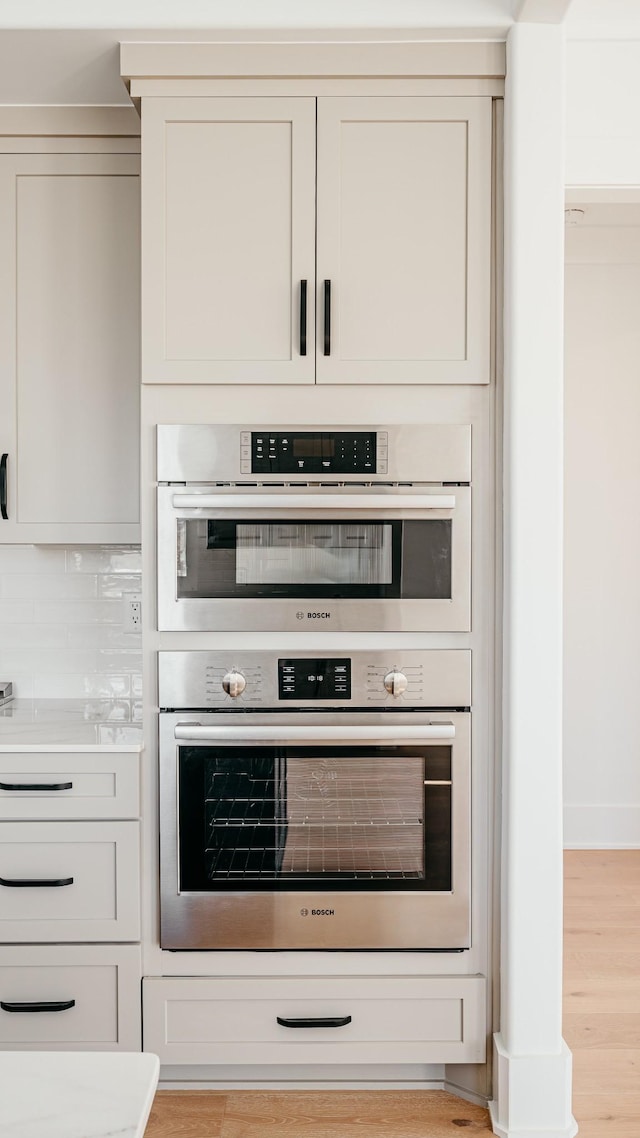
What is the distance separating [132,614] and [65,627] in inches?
8.5

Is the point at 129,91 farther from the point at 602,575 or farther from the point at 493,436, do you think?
the point at 602,575

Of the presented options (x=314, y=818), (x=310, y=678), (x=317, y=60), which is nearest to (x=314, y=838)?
(x=314, y=818)

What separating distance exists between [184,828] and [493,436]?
1.22 meters

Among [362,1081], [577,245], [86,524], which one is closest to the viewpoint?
[362,1081]

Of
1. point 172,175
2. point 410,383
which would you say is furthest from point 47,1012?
point 172,175

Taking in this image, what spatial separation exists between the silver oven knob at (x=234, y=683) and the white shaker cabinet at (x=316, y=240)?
0.71 m

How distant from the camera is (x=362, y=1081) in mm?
2307

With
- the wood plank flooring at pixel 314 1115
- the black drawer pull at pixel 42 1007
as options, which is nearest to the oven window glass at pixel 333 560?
the black drawer pull at pixel 42 1007

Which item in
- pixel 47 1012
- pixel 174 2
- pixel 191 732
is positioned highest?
pixel 174 2

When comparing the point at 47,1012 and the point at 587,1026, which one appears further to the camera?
the point at 587,1026

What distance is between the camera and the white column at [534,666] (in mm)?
2131

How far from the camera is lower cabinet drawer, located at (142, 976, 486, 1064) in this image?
87.4 inches

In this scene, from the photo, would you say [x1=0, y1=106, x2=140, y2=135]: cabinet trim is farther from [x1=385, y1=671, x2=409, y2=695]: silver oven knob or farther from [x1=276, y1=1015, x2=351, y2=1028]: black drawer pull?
[x1=276, y1=1015, x2=351, y2=1028]: black drawer pull

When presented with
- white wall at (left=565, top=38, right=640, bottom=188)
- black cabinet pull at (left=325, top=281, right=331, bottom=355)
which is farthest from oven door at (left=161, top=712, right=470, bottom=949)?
white wall at (left=565, top=38, right=640, bottom=188)
